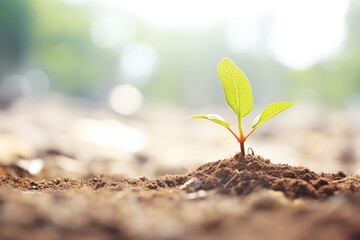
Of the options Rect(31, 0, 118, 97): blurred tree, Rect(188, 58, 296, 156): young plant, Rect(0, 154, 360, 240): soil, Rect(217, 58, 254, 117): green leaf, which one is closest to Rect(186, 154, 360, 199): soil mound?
Rect(0, 154, 360, 240): soil

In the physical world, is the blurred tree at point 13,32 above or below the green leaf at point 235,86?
above

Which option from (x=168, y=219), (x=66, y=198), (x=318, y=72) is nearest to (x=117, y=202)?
(x=66, y=198)

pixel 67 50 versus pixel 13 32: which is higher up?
pixel 67 50

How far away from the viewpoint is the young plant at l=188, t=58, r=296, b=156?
2346 mm

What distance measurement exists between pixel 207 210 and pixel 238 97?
3.10 feet

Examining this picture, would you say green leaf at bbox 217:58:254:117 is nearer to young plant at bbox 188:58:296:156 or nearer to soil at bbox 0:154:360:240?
young plant at bbox 188:58:296:156

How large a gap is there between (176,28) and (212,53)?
3.42m

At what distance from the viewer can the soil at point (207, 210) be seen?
132 cm

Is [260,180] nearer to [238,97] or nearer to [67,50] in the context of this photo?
[238,97]

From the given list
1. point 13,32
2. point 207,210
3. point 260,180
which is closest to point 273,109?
point 260,180

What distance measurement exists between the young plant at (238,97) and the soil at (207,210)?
0.72 ft

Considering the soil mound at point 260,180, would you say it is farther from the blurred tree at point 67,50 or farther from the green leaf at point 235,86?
the blurred tree at point 67,50

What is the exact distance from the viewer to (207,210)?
63.1 inches

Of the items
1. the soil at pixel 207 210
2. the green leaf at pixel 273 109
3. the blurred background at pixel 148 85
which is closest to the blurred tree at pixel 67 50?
the blurred background at pixel 148 85
